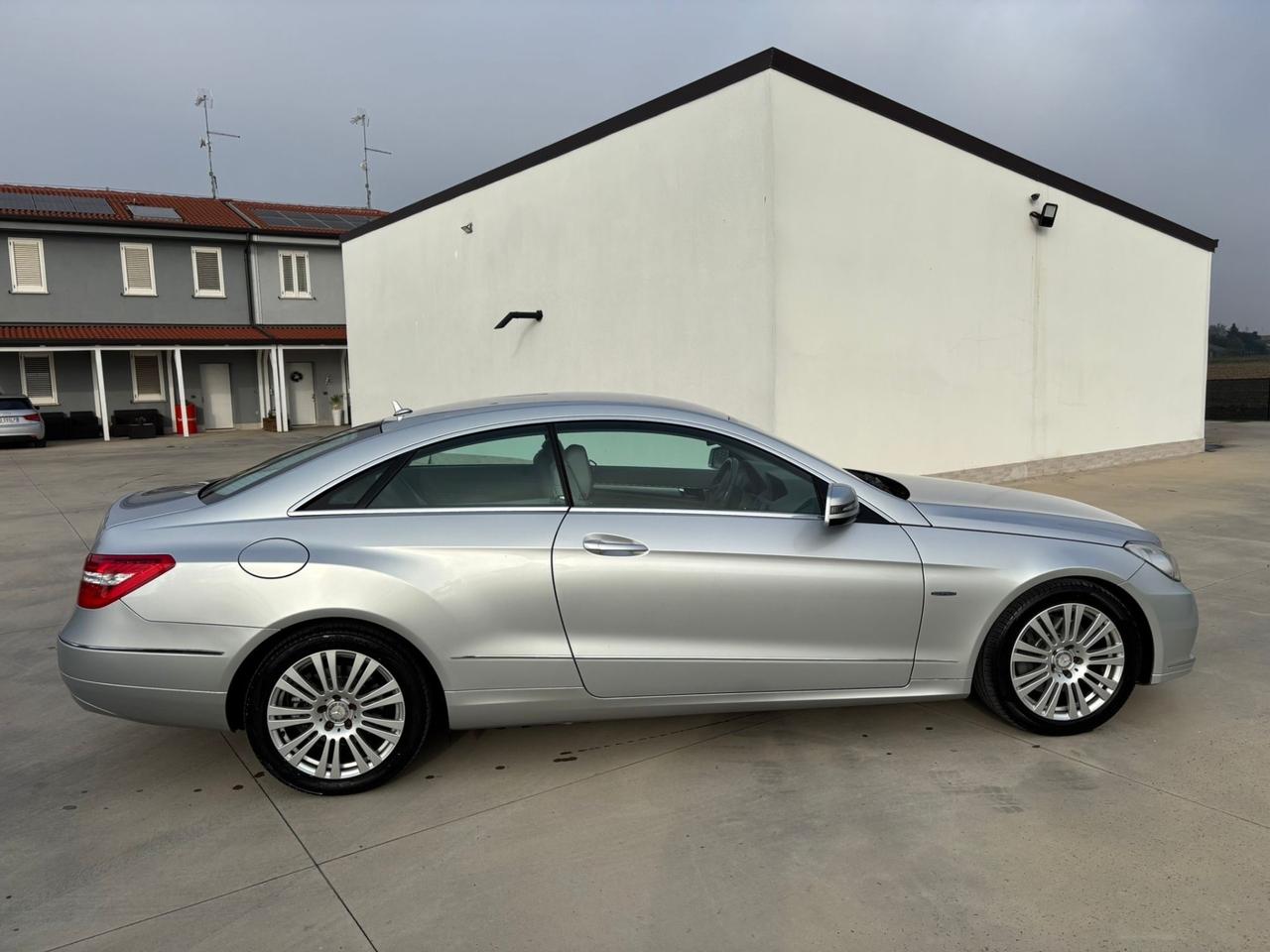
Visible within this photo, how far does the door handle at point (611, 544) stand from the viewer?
3.30 metres

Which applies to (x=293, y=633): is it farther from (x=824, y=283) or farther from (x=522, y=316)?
(x=522, y=316)

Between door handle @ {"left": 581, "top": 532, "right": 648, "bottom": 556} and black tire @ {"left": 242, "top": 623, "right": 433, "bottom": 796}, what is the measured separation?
31.7 inches

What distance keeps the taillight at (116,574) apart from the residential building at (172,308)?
23.8 meters

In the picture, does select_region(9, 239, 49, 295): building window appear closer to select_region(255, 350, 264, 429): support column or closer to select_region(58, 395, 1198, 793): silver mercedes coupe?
select_region(255, 350, 264, 429): support column

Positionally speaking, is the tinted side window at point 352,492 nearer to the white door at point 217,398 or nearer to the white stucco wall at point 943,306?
the white stucco wall at point 943,306

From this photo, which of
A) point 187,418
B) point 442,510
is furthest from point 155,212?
point 442,510

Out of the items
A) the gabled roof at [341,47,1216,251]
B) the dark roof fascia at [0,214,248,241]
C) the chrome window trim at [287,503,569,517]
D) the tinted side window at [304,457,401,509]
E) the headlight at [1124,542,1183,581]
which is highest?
the dark roof fascia at [0,214,248,241]

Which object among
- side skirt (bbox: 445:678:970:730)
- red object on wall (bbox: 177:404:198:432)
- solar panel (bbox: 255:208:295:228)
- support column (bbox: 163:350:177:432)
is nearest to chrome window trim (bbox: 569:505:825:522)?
side skirt (bbox: 445:678:970:730)

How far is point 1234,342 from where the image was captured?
56.4 m

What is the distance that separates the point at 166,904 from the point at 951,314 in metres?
10.7

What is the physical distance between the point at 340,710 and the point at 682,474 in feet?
5.55

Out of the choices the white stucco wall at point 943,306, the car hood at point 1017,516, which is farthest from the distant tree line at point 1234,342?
the car hood at point 1017,516

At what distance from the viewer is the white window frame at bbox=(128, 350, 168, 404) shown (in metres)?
25.8

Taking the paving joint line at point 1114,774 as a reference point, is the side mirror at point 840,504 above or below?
above
